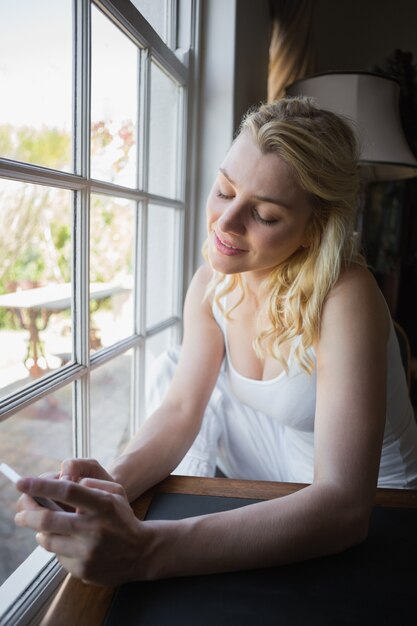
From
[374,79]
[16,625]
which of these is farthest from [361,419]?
[374,79]

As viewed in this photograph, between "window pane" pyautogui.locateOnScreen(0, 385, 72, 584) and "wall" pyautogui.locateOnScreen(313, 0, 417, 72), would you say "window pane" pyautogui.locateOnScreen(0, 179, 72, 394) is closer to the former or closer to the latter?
"window pane" pyautogui.locateOnScreen(0, 385, 72, 584)

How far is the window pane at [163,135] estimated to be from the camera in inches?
59.6

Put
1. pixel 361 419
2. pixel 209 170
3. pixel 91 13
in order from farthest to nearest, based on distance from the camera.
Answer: pixel 209 170, pixel 91 13, pixel 361 419

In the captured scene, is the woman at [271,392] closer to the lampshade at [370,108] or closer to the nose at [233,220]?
the nose at [233,220]

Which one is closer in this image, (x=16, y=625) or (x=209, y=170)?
(x=16, y=625)

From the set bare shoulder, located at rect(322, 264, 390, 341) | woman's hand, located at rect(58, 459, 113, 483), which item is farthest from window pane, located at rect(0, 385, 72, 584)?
bare shoulder, located at rect(322, 264, 390, 341)

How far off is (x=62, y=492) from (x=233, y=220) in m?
0.61

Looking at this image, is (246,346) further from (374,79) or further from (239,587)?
(374,79)

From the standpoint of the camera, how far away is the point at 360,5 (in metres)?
3.06

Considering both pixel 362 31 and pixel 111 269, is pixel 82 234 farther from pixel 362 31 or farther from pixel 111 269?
pixel 362 31

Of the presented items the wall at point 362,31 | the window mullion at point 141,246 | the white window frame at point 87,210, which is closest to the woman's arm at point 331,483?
the white window frame at point 87,210

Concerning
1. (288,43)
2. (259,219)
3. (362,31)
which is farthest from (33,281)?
(362,31)

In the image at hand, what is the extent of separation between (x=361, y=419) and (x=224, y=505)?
27cm

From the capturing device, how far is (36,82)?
0.91 m
